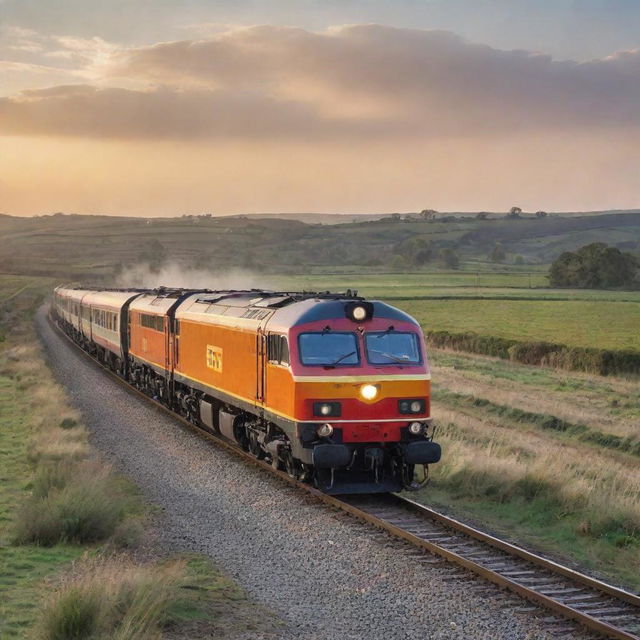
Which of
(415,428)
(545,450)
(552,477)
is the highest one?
(415,428)

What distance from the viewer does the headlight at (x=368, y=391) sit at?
15.9 meters

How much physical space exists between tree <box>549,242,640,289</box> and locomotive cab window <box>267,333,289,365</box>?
98684 millimetres

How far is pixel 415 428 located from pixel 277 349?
9.49 feet

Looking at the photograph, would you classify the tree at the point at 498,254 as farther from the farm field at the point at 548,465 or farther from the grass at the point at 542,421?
the grass at the point at 542,421

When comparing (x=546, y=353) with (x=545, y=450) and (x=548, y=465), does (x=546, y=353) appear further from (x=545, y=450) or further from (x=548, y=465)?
(x=548, y=465)

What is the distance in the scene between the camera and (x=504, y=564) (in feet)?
40.9

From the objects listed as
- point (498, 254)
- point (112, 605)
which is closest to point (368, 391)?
point (112, 605)

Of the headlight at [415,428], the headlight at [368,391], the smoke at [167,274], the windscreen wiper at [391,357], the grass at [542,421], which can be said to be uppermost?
the smoke at [167,274]

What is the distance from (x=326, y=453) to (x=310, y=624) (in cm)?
501

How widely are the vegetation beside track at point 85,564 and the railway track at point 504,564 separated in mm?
3033

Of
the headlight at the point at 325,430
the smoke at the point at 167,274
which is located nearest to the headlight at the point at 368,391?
the headlight at the point at 325,430

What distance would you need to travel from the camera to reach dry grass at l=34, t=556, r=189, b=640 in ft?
29.9

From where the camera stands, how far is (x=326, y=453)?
1524 centimetres

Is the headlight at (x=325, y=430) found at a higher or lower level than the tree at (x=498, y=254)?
lower
